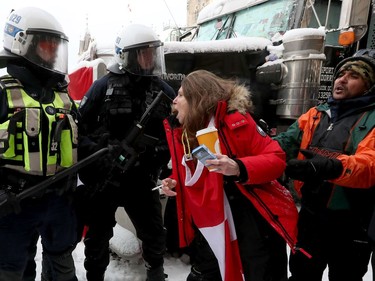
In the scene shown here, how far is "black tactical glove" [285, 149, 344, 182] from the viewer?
151 cm

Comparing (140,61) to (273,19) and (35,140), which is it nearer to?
(35,140)

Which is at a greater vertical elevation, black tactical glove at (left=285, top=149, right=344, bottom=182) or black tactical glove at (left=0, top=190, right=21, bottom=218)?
black tactical glove at (left=285, top=149, right=344, bottom=182)

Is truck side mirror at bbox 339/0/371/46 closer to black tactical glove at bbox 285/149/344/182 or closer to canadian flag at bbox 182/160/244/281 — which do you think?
black tactical glove at bbox 285/149/344/182

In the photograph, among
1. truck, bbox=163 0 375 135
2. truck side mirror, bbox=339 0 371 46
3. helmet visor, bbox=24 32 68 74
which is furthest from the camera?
truck, bbox=163 0 375 135

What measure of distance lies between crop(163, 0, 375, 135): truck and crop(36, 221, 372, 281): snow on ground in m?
1.70

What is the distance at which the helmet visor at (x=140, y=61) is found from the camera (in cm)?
227

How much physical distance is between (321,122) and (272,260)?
85 centimetres

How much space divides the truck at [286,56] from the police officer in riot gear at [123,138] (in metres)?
1.03

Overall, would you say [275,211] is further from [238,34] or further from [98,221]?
[238,34]

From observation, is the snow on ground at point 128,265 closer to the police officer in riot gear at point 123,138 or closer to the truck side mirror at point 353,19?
the police officer in riot gear at point 123,138

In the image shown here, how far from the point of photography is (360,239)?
1.76 m

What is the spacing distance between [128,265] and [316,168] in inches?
80.7

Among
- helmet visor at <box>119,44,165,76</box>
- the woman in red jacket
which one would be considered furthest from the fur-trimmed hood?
helmet visor at <box>119,44,165,76</box>

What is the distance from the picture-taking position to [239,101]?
1.64 meters
